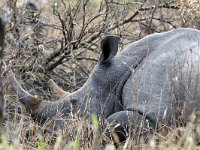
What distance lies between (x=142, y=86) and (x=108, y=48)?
0.77 meters

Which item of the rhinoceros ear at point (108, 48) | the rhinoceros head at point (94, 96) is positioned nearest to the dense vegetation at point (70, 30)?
the rhinoceros head at point (94, 96)

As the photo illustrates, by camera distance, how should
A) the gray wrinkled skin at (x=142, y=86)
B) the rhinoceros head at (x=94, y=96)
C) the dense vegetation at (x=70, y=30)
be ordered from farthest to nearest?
the dense vegetation at (x=70, y=30)
the rhinoceros head at (x=94, y=96)
the gray wrinkled skin at (x=142, y=86)

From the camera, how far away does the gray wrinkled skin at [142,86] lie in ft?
20.2

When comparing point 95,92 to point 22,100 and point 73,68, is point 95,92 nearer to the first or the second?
point 22,100

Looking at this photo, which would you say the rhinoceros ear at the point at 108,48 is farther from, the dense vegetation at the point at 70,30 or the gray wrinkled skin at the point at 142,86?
the dense vegetation at the point at 70,30

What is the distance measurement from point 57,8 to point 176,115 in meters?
3.10

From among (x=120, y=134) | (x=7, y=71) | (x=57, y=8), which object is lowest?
(x=120, y=134)

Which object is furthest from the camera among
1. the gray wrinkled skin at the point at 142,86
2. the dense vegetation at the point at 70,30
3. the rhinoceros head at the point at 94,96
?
the dense vegetation at the point at 70,30

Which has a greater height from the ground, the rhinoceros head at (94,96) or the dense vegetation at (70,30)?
the dense vegetation at (70,30)

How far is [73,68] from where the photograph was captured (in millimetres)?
9094

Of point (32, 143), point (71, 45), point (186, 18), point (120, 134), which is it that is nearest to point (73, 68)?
point (71, 45)

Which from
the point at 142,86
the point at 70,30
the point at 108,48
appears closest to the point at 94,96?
the point at 108,48

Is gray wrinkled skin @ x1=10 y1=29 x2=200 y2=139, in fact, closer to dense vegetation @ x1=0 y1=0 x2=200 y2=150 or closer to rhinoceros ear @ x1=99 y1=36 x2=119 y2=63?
rhinoceros ear @ x1=99 y1=36 x2=119 y2=63

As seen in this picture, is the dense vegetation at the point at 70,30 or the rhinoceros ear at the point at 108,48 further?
the dense vegetation at the point at 70,30
